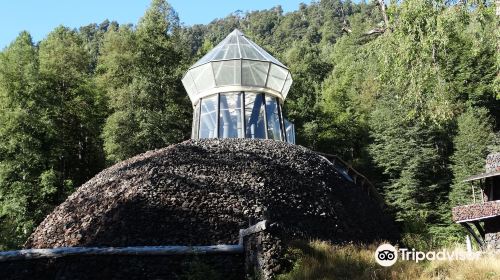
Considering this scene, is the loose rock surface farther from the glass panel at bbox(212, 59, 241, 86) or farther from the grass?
the glass panel at bbox(212, 59, 241, 86)

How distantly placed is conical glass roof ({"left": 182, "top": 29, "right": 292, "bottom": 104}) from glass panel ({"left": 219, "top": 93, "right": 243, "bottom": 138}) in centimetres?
33

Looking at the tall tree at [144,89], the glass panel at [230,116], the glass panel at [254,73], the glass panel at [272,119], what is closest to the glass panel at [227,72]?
the glass panel at [254,73]

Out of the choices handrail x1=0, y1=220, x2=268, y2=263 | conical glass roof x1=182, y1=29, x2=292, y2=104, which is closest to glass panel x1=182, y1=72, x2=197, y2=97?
conical glass roof x1=182, y1=29, x2=292, y2=104

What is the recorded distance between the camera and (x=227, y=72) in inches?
827

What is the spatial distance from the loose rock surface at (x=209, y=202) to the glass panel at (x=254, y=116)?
3.37 meters

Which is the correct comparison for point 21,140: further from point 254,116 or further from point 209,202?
point 209,202

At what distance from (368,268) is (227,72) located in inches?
565

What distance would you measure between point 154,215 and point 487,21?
8505 millimetres

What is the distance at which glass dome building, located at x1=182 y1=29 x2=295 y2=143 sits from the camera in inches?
797

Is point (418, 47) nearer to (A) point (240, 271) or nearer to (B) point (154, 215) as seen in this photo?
(A) point (240, 271)

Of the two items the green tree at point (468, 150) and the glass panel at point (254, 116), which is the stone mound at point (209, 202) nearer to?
the glass panel at point (254, 116)

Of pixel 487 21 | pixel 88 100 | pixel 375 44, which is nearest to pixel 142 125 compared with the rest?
pixel 88 100

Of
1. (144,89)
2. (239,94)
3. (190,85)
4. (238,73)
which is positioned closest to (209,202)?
(239,94)

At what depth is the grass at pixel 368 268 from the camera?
22.8 feet
